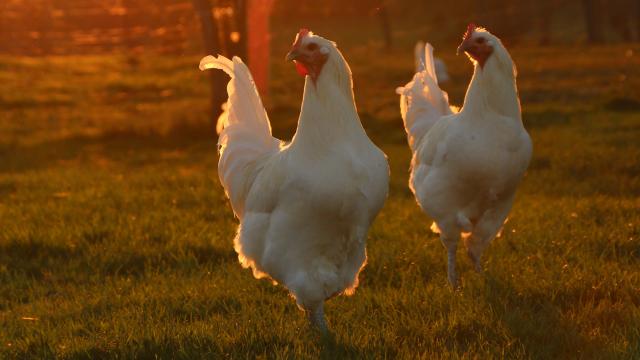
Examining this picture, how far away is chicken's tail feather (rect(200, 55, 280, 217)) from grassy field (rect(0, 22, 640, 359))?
34.6 inches

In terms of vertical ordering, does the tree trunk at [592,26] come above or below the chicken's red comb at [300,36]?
below

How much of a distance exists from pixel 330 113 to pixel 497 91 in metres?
1.80

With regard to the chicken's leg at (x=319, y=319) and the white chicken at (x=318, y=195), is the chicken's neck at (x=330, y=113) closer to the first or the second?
the white chicken at (x=318, y=195)

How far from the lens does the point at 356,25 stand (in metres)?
56.4

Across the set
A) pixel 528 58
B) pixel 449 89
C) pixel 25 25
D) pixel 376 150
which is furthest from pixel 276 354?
pixel 25 25

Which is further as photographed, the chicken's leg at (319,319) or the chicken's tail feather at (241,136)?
the chicken's tail feather at (241,136)

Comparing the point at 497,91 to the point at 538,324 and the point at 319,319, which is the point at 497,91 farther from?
the point at 319,319

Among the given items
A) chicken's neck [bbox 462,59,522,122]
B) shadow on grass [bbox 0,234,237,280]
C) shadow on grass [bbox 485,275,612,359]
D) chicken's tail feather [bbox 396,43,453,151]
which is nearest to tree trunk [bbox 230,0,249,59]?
chicken's tail feather [bbox 396,43,453,151]

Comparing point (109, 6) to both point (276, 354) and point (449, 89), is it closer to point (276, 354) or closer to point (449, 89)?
point (449, 89)

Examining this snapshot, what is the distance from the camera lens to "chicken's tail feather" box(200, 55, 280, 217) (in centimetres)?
577

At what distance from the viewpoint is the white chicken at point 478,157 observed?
605cm

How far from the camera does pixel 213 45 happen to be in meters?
16.3

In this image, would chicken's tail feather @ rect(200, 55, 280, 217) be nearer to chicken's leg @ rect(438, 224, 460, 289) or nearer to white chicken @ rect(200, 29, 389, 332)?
white chicken @ rect(200, 29, 389, 332)

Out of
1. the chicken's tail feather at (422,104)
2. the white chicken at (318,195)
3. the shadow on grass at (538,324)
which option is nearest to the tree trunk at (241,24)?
the chicken's tail feather at (422,104)
